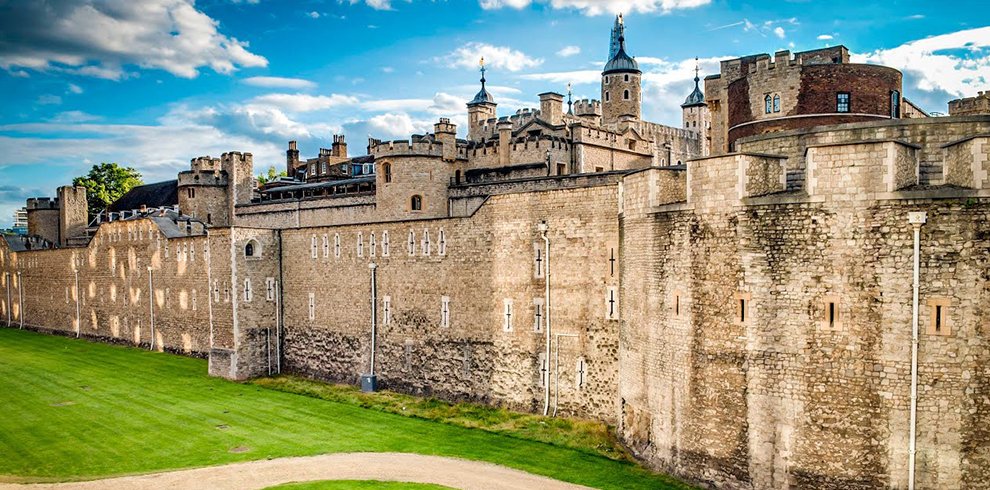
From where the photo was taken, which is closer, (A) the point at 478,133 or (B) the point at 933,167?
(B) the point at 933,167

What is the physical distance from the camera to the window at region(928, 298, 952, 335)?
14.7 meters

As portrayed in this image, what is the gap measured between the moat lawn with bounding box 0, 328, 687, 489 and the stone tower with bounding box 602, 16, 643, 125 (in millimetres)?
47322

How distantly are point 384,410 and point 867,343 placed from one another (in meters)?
17.7

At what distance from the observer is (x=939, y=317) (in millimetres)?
14742

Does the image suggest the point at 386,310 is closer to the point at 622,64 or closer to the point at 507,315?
the point at 507,315

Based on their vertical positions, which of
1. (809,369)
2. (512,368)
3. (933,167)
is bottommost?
(512,368)

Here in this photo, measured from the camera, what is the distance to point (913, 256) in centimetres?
1490

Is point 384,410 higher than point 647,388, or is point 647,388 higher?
point 647,388

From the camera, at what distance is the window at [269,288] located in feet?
119

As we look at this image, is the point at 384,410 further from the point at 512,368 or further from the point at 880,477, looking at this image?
the point at 880,477

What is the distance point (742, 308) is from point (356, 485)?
10573 mm

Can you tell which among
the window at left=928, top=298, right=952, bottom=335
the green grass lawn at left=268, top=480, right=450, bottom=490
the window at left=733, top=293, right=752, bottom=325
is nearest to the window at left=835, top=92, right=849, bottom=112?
the window at left=733, top=293, right=752, bottom=325

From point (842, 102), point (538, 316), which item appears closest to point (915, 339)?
point (538, 316)

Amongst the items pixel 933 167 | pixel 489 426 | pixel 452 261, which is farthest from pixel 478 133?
pixel 933 167
